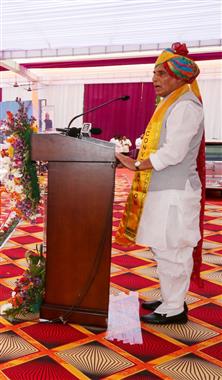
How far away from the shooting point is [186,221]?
2227mm

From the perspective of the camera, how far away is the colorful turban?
7.13ft

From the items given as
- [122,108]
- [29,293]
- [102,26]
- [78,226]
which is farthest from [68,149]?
[122,108]

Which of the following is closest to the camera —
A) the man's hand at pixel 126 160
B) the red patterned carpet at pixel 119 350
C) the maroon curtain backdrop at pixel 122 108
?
the red patterned carpet at pixel 119 350

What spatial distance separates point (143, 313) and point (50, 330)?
0.56 metres

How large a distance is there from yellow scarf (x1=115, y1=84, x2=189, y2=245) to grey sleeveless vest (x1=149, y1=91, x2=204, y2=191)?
3 cm

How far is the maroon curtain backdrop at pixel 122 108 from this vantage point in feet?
44.1

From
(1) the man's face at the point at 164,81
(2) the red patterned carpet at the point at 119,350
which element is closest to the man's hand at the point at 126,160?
(1) the man's face at the point at 164,81

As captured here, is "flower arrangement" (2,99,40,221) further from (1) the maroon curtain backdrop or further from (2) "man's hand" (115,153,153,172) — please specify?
(1) the maroon curtain backdrop

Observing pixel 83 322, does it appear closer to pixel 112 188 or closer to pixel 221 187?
pixel 112 188

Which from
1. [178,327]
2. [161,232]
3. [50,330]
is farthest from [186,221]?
[50,330]

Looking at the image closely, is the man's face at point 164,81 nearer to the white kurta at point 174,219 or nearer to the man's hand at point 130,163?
the white kurta at point 174,219

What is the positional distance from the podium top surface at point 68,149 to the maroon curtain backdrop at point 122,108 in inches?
450

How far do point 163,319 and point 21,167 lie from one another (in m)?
1.06

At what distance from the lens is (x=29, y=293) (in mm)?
2395
